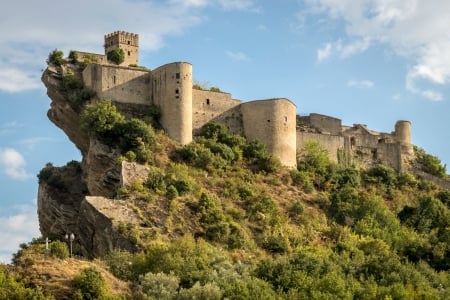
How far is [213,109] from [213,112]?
0.58 ft

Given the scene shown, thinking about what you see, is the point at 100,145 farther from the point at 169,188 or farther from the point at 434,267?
the point at 434,267

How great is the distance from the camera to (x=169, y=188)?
54656 millimetres

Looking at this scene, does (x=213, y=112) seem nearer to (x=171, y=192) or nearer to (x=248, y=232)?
(x=171, y=192)

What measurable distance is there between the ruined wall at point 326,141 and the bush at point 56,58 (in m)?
14.8

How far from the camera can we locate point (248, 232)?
179ft

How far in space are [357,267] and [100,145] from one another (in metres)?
16.4

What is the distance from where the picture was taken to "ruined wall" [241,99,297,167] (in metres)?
62.8

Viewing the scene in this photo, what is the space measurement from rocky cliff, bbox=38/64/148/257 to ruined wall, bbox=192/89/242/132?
642 centimetres

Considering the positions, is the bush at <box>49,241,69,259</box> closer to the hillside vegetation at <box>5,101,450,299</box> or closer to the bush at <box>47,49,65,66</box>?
the hillside vegetation at <box>5,101,450,299</box>

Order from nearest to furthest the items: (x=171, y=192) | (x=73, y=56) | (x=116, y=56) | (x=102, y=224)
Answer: (x=102, y=224), (x=171, y=192), (x=73, y=56), (x=116, y=56)

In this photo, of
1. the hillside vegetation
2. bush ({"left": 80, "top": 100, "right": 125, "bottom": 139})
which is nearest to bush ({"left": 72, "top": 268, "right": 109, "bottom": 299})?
the hillside vegetation

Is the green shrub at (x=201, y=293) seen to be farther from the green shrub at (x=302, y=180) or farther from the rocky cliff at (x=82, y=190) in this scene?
the green shrub at (x=302, y=180)

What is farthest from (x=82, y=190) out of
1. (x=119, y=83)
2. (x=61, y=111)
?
(x=119, y=83)

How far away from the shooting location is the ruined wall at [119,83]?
198 ft
